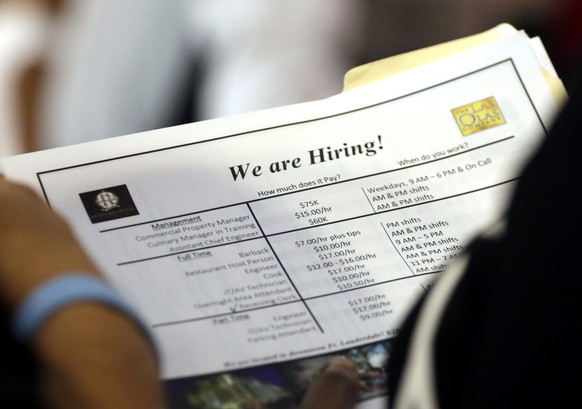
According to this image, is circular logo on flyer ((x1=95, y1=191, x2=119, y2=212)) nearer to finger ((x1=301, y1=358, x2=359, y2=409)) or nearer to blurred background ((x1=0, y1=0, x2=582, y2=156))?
finger ((x1=301, y1=358, x2=359, y2=409))

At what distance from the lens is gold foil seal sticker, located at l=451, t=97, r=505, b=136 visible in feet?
1.59

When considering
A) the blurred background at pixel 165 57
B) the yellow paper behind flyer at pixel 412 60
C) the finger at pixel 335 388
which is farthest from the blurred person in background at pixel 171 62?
the finger at pixel 335 388

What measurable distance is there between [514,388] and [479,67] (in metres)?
0.31

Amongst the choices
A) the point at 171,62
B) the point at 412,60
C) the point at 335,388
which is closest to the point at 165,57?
the point at 171,62

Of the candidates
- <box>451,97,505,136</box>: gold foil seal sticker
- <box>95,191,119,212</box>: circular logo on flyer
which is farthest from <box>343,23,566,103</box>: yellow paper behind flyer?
<box>95,191,119,212</box>: circular logo on flyer

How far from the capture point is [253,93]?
0.75 m

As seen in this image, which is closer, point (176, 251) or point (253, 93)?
point (176, 251)

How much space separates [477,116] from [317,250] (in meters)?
0.13

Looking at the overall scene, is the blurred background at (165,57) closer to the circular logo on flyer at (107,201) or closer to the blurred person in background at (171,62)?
the blurred person in background at (171,62)

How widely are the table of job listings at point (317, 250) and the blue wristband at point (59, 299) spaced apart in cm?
12

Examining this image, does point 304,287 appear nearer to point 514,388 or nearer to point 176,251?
point 176,251

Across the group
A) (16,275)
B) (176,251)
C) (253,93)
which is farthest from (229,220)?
(253,93)

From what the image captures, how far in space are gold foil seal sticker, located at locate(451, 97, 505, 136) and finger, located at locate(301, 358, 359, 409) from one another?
0.16 metres

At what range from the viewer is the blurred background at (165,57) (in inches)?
30.5
